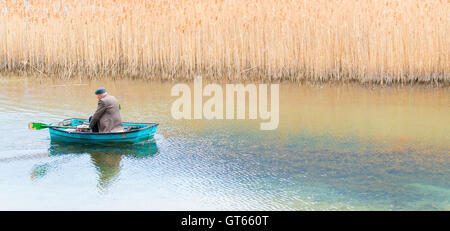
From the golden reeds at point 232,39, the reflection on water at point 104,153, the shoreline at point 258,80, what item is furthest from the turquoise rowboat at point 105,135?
the golden reeds at point 232,39

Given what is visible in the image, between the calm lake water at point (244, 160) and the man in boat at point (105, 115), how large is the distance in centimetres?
34

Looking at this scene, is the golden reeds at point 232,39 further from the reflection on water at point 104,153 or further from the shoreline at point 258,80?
the reflection on water at point 104,153

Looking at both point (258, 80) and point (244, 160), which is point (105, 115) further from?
point (258, 80)

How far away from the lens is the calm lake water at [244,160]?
6.12 metres

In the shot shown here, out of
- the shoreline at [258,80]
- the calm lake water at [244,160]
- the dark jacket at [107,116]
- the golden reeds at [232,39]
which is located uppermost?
the golden reeds at [232,39]

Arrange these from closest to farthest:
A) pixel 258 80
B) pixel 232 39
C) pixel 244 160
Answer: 1. pixel 244 160
2. pixel 258 80
3. pixel 232 39

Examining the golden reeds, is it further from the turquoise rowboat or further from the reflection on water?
the reflection on water

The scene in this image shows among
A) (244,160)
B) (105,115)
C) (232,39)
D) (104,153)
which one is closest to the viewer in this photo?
(244,160)

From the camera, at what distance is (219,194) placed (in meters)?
6.27

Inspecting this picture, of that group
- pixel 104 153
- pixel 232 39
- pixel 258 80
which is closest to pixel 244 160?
pixel 104 153

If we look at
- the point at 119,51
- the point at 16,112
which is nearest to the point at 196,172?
the point at 16,112

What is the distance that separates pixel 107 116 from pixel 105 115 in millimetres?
34

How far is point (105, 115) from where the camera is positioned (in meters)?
8.65
